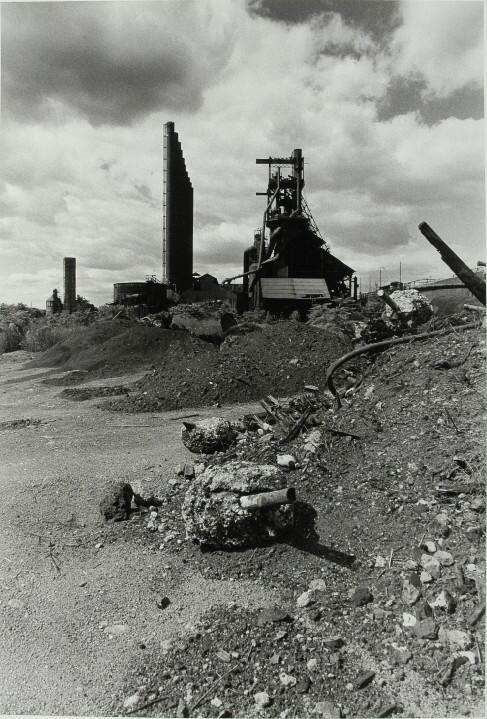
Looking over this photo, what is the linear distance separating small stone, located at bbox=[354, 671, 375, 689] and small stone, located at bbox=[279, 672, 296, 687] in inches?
12.4

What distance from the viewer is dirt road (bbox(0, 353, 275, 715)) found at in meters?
2.56

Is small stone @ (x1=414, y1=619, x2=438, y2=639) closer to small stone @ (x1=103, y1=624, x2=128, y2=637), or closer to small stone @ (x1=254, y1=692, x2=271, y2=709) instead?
small stone @ (x1=254, y1=692, x2=271, y2=709)

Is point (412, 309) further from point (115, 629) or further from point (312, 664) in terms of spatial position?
point (115, 629)

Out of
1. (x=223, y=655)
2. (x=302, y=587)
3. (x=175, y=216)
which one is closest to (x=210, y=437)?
(x=302, y=587)

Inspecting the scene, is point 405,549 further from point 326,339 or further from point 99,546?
point 326,339

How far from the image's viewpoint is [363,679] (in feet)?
7.71

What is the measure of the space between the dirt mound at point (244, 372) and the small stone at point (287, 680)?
7406 mm

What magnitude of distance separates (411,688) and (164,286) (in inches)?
1083

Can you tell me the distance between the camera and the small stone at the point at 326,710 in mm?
2230

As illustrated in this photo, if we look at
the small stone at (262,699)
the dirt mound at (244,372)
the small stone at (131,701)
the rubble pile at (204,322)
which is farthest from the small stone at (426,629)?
the rubble pile at (204,322)

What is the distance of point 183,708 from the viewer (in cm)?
234

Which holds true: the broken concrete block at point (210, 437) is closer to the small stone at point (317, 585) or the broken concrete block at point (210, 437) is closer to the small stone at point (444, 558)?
the small stone at point (317, 585)

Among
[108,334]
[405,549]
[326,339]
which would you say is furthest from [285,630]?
[108,334]

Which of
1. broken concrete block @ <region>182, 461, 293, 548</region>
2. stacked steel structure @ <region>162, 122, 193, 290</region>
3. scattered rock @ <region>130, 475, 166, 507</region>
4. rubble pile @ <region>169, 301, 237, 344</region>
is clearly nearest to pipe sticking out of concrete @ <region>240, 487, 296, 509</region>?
broken concrete block @ <region>182, 461, 293, 548</region>
